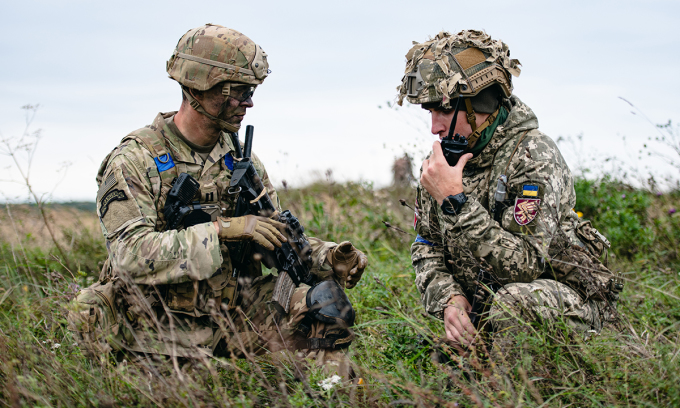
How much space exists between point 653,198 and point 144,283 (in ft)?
20.7

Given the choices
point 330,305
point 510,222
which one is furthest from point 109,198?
point 510,222

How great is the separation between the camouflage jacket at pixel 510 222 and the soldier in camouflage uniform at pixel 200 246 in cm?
56

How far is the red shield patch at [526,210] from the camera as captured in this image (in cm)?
300

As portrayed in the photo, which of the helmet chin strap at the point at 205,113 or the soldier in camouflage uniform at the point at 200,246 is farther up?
the helmet chin strap at the point at 205,113

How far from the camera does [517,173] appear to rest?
3145 mm

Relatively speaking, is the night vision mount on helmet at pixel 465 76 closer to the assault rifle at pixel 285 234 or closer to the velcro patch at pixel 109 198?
the assault rifle at pixel 285 234

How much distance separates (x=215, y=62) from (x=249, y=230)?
1.09 meters

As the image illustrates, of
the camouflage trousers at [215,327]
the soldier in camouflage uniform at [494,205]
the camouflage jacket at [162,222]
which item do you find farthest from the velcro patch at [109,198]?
the soldier in camouflage uniform at [494,205]

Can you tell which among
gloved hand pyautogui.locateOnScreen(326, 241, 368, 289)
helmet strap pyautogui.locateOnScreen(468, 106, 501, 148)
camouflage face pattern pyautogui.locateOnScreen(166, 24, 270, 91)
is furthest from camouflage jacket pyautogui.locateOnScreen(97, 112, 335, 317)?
helmet strap pyautogui.locateOnScreen(468, 106, 501, 148)

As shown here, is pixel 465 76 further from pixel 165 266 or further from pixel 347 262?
pixel 165 266

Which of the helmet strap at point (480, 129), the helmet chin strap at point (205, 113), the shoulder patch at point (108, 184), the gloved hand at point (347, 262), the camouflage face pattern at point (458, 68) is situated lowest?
the gloved hand at point (347, 262)

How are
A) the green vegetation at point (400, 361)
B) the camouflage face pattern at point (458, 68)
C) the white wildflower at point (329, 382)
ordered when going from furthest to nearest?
the camouflage face pattern at point (458, 68)
the white wildflower at point (329, 382)
the green vegetation at point (400, 361)

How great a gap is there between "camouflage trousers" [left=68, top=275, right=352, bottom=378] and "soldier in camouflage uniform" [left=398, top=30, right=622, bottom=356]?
795 mm

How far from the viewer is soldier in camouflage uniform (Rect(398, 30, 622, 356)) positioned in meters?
2.96
